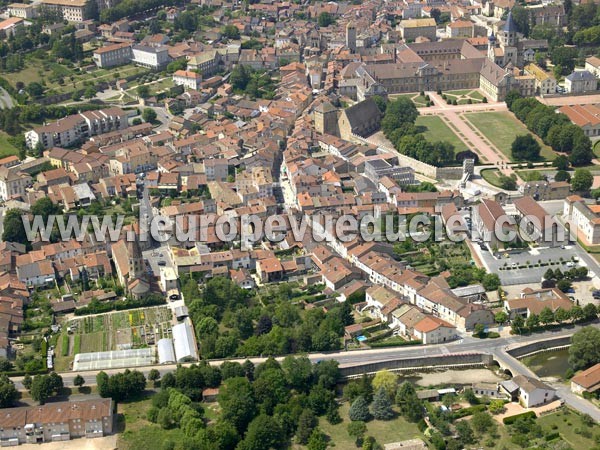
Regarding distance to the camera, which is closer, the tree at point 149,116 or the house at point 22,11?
the tree at point 149,116

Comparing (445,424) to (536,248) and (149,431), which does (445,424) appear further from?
(536,248)

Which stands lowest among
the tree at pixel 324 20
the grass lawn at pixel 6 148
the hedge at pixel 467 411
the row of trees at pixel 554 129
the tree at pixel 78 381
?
the hedge at pixel 467 411

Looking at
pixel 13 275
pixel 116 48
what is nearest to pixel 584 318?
pixel 13 275

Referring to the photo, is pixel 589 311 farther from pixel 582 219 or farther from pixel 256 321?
pixel 256 321

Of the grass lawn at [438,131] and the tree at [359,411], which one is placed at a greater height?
the grass lawn at [438,131]

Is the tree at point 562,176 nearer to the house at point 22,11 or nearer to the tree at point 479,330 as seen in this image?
the tree at point 479,330

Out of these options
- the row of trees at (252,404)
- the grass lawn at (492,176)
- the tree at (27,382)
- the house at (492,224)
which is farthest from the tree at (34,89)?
the row of trees at (252,404)
